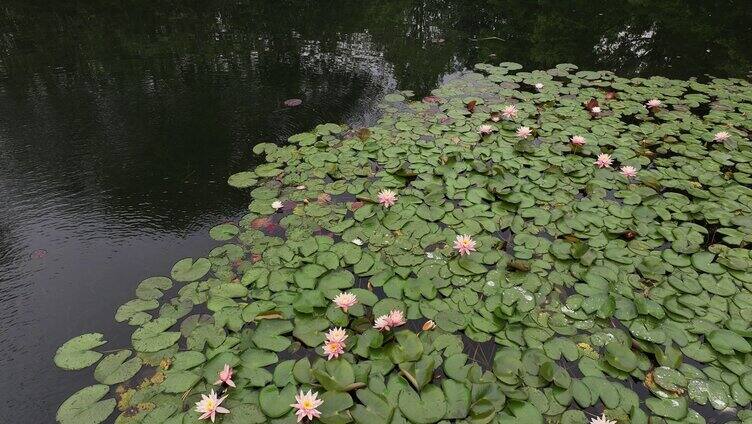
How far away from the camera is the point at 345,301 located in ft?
7.17

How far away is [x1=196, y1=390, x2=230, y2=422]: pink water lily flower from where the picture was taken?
5.70 ft

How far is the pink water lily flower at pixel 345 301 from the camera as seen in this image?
7.16 feet

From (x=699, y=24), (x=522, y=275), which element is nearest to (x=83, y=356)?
(x=522, y=275)

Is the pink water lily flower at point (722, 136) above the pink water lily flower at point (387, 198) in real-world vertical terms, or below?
above

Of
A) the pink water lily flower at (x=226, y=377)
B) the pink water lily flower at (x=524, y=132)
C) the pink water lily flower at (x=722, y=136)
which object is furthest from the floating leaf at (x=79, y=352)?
the pink water lily flower at (x=722, y=136)

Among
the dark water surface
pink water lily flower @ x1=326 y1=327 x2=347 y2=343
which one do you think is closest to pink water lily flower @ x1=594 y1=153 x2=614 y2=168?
the dark water surface

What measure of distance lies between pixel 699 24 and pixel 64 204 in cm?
874

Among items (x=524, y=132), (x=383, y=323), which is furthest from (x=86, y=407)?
(x=524, y=132)

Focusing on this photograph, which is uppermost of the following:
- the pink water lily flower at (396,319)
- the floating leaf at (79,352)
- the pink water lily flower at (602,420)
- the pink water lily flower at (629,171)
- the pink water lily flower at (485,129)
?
the pink water lily flower at (485,129)

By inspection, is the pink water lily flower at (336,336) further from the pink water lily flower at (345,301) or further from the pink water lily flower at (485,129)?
the pink water lily flower at (485,129)

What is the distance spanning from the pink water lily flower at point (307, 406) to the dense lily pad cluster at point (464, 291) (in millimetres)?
64

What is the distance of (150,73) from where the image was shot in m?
5.20

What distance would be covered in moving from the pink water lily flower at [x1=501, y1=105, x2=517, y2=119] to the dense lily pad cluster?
0.30 meters

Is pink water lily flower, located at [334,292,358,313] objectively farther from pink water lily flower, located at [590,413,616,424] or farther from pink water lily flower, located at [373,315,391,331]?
pink water lily flower, located at [590,413,616,424]
